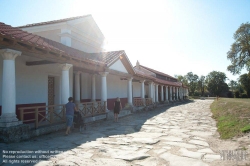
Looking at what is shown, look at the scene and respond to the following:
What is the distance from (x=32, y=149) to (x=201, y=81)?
8227 centimetres

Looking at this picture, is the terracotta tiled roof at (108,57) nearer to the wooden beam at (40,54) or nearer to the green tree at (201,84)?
the wooden beam at (40,54)

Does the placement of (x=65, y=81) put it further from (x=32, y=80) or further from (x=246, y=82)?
(x=246, y=82)

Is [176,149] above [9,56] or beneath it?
beneath

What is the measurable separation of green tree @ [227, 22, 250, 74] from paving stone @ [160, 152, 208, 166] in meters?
34.8

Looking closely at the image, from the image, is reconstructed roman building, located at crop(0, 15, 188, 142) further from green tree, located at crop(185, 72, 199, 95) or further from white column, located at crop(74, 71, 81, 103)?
green tree, located at crop(185, 72, 199, 95)

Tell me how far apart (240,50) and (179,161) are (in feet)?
120

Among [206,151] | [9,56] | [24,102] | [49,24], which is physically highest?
[49,24]

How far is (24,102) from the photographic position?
8.59 m

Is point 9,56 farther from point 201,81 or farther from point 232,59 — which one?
point 201,81

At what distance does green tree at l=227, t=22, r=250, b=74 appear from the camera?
33.2 metres

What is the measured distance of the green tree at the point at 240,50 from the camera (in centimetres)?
3316

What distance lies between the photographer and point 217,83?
230ft

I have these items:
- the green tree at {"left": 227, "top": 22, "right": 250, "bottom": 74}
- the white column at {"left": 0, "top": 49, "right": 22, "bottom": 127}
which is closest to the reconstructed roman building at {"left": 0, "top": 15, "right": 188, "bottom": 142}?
the white column at {"left": 0, "top": 49, "right": 22, "bottom": 127}

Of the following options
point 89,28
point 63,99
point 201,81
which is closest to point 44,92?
point 63,99
